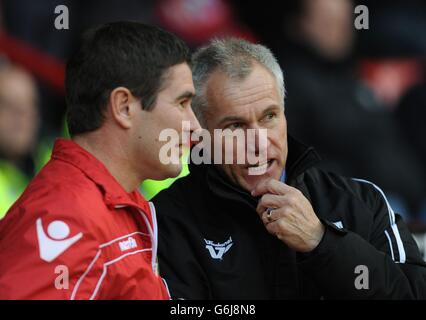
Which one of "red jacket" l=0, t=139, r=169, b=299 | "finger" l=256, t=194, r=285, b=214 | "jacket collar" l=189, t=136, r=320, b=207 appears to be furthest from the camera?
"jacket collar" l=189, t=136, r=320, b=207

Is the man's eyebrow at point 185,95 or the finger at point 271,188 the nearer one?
the man's eyebrow at point 185,95

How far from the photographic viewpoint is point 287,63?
14.4ft

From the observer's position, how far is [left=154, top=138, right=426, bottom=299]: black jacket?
1.94 metres

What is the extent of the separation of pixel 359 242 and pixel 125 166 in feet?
1.91

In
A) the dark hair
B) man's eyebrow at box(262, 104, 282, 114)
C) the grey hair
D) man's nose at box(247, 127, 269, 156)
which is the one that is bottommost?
man's nose at box(247, 127, 269, 156)

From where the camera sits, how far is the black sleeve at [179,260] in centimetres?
203

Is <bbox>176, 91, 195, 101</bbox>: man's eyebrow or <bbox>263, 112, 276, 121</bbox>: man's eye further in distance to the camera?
<bbox>263, 112, 276, 121</bbox>: man's eye

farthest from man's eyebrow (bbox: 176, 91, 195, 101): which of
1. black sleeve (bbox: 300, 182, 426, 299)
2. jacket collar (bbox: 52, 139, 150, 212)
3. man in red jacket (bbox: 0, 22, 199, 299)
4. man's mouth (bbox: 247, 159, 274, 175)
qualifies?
black sleeve (bbox: 300, 182, 426, 299)

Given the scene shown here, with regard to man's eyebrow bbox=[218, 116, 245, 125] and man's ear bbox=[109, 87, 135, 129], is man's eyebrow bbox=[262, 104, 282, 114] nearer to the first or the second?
man's eyebrow bbox=[218, 116, 245, 125]

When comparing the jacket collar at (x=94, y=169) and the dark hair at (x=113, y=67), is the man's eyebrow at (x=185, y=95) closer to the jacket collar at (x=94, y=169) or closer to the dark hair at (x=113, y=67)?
the dark hair at (x=113, y=67)

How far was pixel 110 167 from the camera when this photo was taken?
184 centimetres

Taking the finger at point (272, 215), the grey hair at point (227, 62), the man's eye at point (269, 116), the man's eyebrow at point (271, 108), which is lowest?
the finger at point (272, 215)

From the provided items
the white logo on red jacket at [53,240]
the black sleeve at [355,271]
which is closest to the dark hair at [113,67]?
the white logo on red jacket at [53,240]
